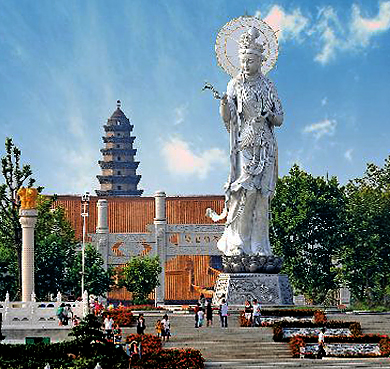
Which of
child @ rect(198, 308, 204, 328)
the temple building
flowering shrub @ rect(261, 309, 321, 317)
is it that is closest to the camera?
child @ rect(198, 308, 204, 328)

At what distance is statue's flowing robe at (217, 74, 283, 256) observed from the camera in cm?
3672

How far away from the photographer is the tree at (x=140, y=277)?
183 ft

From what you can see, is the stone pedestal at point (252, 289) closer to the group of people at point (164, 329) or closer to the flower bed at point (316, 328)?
the flower bed at point (316, 328)

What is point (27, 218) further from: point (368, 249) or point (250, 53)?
point (368, 249)

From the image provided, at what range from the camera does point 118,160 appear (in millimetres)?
96750

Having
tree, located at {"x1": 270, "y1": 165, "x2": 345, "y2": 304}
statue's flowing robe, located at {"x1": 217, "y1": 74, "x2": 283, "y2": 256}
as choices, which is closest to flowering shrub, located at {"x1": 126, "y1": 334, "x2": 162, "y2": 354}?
statue's flowing robe, located at {"x1": 217, "y1": 74, "x2": 283, "y2": 256}

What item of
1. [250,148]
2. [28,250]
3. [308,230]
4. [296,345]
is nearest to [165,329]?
[296,345]

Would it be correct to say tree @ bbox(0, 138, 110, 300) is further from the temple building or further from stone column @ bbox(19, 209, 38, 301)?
the temple building

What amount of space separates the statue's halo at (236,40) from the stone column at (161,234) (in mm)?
22899

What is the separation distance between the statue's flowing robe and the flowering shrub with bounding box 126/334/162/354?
9162 millimetres

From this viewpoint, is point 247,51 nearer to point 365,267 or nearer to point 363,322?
point 363,322

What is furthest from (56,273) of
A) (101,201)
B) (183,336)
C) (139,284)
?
(183,336)

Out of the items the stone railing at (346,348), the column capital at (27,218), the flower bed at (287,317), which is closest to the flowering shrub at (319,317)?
the flower bed at (287,317)

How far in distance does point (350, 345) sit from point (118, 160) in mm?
69409
